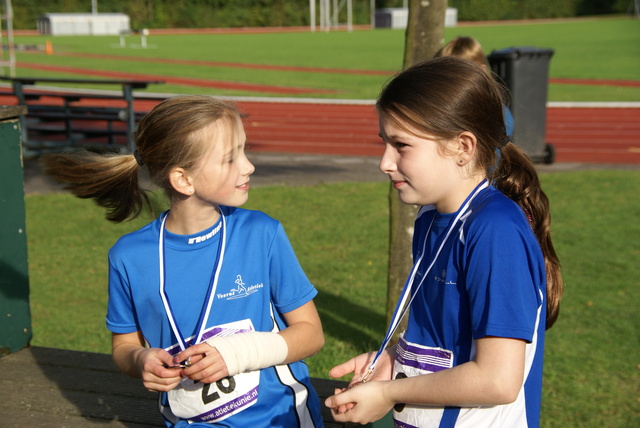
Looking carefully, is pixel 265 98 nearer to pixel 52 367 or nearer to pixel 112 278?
pixel 52 367

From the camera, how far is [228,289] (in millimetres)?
2145

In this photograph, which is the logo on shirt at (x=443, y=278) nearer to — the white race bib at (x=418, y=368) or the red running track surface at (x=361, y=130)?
the white race bib at (x=418, y=368)

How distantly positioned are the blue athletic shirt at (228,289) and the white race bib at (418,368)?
1.34 feet

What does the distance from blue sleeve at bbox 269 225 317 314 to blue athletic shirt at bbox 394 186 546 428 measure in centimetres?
42

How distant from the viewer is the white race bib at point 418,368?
1.78 meters

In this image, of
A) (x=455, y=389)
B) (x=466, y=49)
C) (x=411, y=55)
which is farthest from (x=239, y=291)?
(x=466, y=49)

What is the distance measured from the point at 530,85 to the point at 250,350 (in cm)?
904

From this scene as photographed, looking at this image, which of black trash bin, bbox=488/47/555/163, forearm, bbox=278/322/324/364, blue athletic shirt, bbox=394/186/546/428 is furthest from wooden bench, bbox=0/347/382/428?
black trash bin, bbox=488/47/555/163

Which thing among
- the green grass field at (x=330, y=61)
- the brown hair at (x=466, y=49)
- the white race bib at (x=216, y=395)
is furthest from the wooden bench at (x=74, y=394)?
the green grass field at (x=330, y=61)

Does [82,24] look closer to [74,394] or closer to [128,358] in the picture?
[74,394]

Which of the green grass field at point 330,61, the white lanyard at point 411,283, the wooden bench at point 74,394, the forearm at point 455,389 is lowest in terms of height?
the green grass field at point 330,61

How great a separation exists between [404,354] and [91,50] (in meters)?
39.4

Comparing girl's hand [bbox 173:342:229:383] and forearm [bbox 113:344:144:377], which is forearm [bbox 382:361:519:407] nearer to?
girl's hand [bbox 173:342:229:383]

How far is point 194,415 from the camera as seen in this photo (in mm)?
2111
